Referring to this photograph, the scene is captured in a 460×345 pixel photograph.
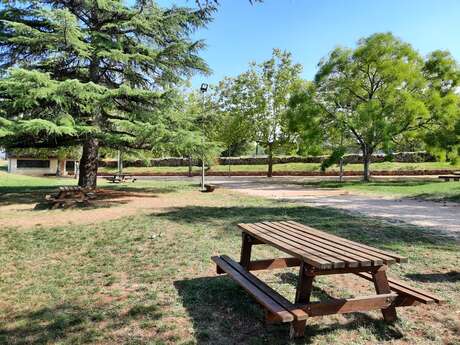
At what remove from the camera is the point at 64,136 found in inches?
615

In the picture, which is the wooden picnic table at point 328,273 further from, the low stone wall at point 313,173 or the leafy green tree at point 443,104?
the low stone wall at point 313,173

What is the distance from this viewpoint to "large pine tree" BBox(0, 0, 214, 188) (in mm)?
13258

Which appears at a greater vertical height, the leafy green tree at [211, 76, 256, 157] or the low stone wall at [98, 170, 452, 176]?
the leafy green tree at [211, 76, 256, 157]

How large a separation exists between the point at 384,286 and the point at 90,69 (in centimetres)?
1603

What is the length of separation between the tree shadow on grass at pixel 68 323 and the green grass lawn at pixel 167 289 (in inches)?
0.4

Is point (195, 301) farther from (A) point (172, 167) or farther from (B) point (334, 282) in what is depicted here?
(A) point (172, 167)

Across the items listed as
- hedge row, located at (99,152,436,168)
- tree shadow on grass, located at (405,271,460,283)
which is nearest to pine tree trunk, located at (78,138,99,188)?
tree shadow on grass, located at (405,271,460,283)

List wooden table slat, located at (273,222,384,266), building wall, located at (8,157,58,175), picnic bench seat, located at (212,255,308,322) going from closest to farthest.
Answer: picnic bench seat, located at (212,255,308,322)
wooden table slat, located at (273,222,384,266)
building wall, located at (8,157,58,175)

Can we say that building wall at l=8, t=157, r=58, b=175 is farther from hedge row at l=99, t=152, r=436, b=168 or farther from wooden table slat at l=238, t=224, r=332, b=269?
wooden table slat at l=238, t=224, r=332, b=269

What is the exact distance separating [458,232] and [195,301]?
21.0 feet

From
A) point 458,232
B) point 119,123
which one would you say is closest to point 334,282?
point 458,232

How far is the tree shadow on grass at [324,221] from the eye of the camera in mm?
7247

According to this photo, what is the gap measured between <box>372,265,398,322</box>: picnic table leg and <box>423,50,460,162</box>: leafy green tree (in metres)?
22.9

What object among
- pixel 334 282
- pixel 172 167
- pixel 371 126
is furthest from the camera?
pixel 172 167
